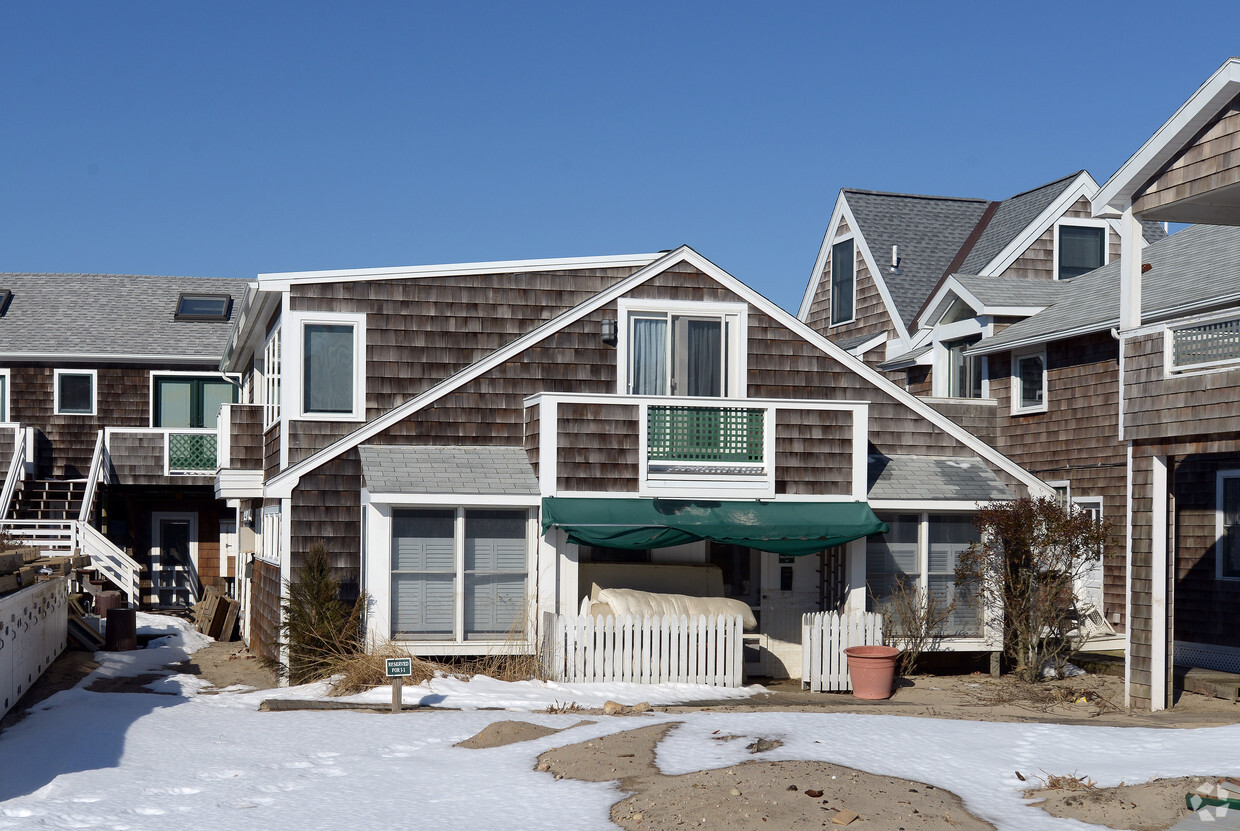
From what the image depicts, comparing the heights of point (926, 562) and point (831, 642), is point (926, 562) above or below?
above

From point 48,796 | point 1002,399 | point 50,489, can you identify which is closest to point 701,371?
point 1002,399

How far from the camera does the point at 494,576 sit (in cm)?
1728

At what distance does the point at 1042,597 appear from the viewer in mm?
18047

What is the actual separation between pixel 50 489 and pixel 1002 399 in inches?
814

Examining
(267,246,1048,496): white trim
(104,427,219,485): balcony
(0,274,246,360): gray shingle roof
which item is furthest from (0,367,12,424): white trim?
(267,246,1048,496): white trim

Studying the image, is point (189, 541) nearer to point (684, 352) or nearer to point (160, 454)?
point (160, 454)

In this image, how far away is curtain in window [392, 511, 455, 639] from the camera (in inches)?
668

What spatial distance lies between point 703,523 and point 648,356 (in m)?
3.18

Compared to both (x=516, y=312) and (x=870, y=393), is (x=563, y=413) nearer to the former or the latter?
(x=516, y=312)

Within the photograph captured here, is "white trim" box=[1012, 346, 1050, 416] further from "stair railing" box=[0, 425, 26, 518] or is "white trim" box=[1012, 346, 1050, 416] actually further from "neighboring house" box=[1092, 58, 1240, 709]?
"stair railing" box=[0, 425, 26, 518]

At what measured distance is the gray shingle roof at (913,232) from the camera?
28.8m

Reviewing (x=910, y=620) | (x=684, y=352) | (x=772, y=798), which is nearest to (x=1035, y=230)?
(x=684, y=352)

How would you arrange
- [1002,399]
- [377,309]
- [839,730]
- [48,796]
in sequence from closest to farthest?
[48,796] < [839,730] < [377,309] < [1002,399]

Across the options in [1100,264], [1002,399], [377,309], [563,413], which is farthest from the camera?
[1100,264]
